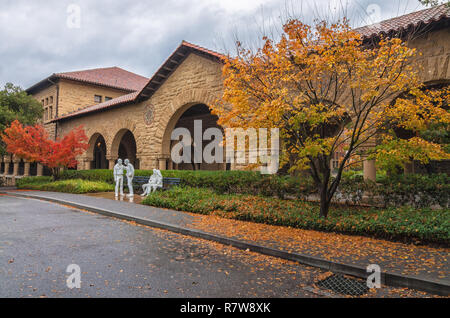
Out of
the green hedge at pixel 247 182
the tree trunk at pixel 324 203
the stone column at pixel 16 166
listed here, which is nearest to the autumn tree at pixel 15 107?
the stone column at pixel 16 166

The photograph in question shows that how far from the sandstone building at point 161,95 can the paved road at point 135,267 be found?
5.68 meters

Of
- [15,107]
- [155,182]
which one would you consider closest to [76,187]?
[155,182]

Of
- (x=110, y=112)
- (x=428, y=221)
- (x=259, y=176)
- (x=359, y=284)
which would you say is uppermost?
(x=110, y=112)

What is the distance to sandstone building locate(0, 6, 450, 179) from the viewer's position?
8508mm

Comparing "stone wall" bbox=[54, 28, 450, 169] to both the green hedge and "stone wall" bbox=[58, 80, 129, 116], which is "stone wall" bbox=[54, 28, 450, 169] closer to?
the green hedge

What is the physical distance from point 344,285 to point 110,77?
33245 millimetres

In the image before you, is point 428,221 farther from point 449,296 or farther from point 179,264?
point 179,264

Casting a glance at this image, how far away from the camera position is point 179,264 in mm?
4785

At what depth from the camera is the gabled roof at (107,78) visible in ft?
91.9

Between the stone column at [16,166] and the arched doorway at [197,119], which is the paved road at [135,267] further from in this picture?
the stone column at [16,166]

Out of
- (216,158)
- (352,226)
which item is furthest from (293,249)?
(216,158)

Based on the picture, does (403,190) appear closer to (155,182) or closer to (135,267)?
(135,267)
